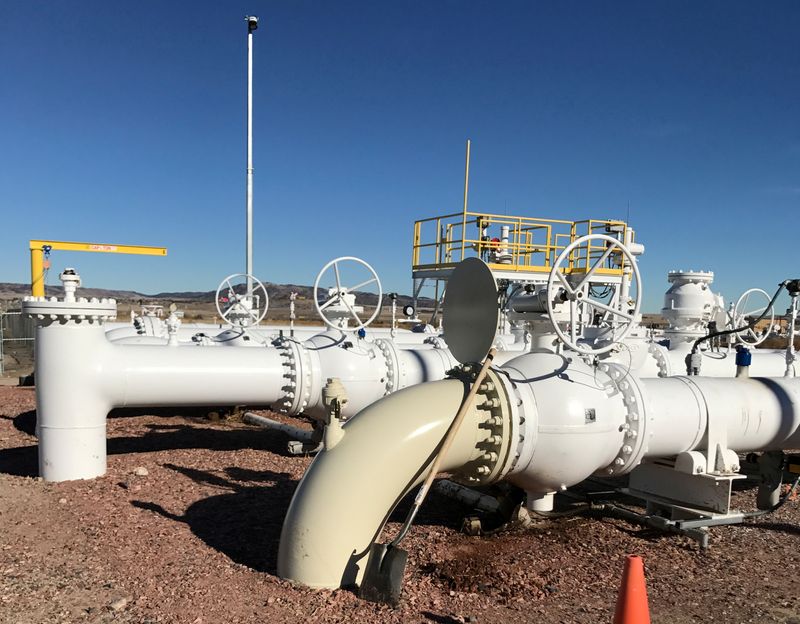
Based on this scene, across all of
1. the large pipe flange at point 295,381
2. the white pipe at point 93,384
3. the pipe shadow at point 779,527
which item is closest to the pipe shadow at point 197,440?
the large pipe flange at point 295,381

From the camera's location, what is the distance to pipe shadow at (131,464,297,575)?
446 cm

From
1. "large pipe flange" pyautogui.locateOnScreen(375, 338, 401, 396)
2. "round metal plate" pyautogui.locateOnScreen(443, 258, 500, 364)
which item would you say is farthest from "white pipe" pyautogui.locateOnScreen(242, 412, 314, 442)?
"round metal plate" pyautogui.locateOnScreen(443, 258, 500, 364)

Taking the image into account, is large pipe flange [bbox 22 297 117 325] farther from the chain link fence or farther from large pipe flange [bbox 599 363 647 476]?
the chain link fence

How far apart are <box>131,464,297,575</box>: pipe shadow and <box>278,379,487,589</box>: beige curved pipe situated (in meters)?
0.42

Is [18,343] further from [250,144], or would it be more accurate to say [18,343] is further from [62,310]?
[62,310]

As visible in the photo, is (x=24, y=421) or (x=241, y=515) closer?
(x=241, y=515)

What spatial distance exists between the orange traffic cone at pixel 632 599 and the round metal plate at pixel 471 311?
1.70 meters

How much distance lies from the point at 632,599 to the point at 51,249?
11714 millimetres

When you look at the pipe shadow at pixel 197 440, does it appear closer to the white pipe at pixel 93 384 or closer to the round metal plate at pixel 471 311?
the white pipe at pixel 93 384

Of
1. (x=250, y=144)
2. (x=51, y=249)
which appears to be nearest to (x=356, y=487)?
(x=51, y=249)

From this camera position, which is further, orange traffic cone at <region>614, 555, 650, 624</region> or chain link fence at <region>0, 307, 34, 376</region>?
chain link fence at <region>0, 307, 34, 376</region>

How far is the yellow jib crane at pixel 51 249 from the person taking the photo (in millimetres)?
10202

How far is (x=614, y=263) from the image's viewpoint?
12047 mm

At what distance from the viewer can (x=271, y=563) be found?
14.0 feet
